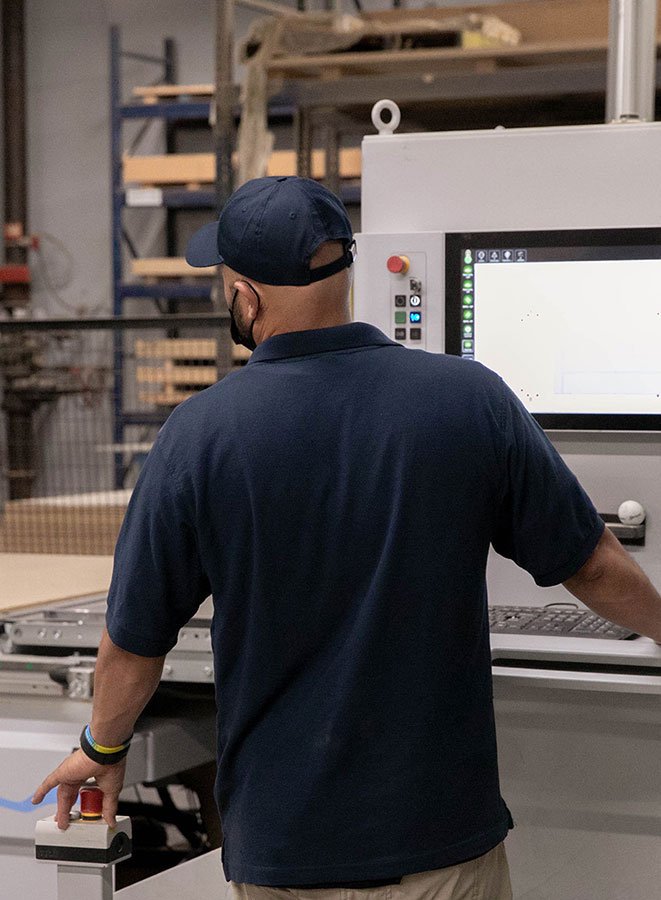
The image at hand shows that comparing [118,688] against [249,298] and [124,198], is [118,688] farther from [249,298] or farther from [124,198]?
[124,198]

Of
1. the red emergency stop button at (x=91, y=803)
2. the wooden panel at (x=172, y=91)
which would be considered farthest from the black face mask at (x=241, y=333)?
the wooden panel at (x=172, y=91)

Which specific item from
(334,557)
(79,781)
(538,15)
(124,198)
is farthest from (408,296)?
(124,198)

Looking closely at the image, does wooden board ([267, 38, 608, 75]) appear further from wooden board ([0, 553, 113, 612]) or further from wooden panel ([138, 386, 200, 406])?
wooden panel ([138, 386, 200, 406])

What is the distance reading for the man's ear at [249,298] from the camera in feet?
4.45

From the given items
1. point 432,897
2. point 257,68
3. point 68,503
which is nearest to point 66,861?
point 432,897

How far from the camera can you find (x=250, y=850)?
1.33 metres

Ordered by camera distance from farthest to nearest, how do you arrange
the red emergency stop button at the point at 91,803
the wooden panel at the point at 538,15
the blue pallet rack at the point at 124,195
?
1. the blue pallet rack at the point at 124,195
2. the wooden panel at the point at 538,15
3. the red emergency stop button at the point at 91,803

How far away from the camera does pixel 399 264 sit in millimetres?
2221

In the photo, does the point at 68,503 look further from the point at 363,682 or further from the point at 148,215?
the point at 148,215

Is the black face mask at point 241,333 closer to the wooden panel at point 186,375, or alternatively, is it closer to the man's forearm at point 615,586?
the man's forearm at point 615,586

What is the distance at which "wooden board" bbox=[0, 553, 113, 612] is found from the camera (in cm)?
242

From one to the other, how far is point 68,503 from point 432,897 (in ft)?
7.31

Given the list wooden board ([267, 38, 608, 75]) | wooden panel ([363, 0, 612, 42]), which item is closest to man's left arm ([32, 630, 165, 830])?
wooden board ([267, 38, 608, 75])

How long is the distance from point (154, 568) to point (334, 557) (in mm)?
218
